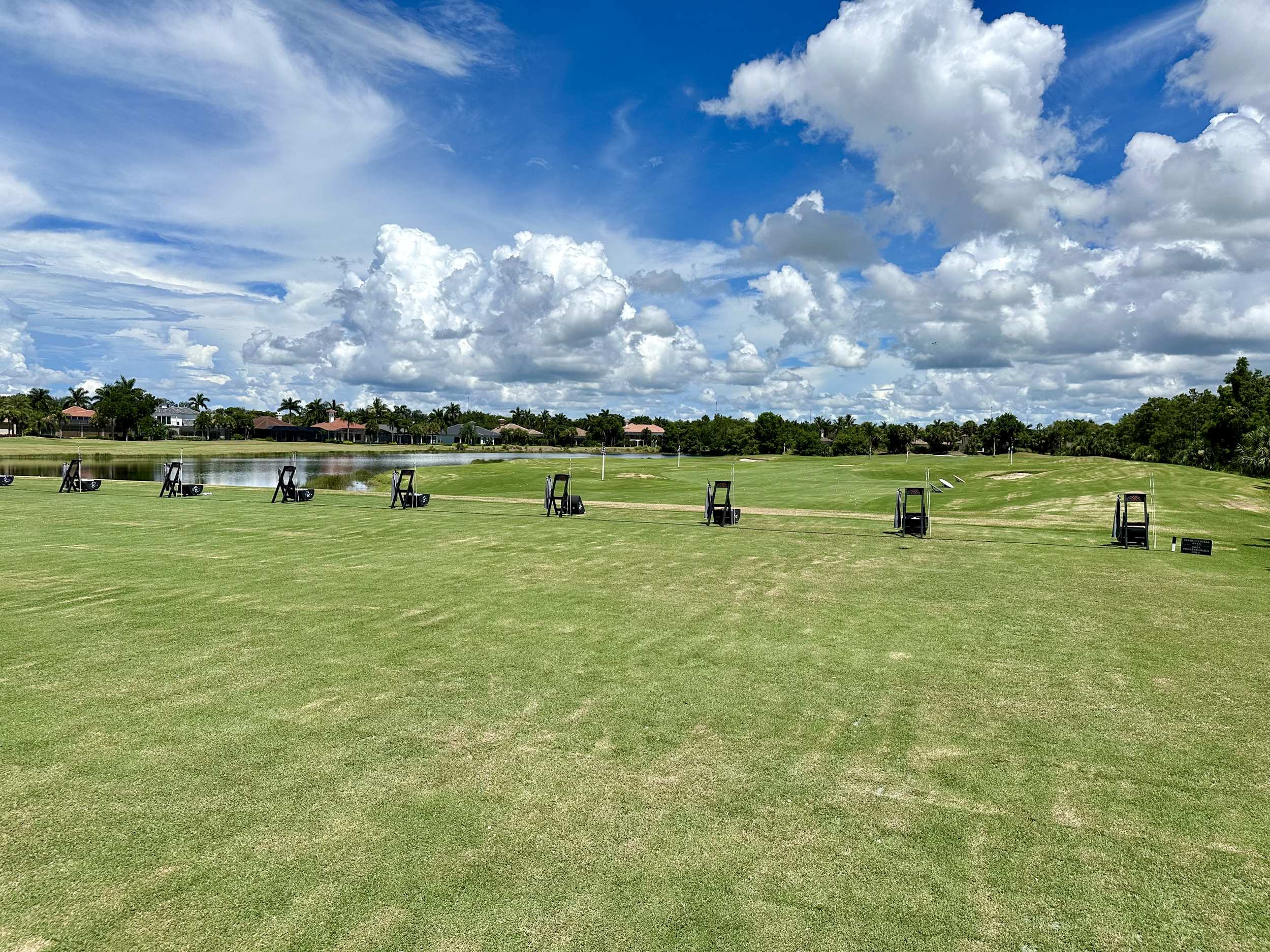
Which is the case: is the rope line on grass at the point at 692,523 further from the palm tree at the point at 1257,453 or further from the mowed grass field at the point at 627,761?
the palm tree at the point at 1257,453

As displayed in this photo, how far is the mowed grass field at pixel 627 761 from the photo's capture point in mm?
4570

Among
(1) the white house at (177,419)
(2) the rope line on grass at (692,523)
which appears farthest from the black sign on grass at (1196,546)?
(1) the white house at (177,419)

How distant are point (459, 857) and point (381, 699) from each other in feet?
11.5

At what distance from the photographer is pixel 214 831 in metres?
5.38

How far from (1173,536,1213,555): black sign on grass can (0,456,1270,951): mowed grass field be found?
5744mm

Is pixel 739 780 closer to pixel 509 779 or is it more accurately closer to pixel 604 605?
pixel 509 779

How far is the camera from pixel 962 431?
15975cm

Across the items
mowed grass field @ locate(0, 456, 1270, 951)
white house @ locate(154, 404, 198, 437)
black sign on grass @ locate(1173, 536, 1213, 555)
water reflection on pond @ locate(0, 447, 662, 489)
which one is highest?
white house @ locate(154, 404, 198, 437)

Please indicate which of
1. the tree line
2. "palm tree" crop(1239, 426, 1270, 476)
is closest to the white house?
the tree line

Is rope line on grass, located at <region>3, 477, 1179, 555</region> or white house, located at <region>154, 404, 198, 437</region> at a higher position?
white house, located at <region>154, 404, 198, 437</region>

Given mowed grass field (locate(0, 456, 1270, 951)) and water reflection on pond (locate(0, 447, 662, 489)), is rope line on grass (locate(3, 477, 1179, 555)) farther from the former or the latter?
water reflection on pond (locate(0, 447, 662, 489))

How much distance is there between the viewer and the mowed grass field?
4.57m

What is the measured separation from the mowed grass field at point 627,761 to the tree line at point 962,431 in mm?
61002

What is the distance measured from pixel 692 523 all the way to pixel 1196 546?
15188 millimetres
